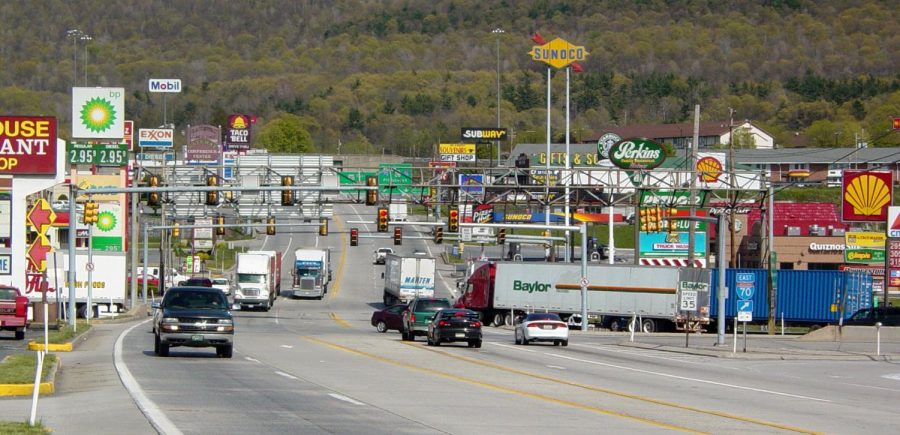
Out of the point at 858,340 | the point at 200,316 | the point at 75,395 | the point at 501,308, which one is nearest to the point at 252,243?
the point at 501,308

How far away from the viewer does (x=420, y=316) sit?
152 feet

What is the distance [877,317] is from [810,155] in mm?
115122

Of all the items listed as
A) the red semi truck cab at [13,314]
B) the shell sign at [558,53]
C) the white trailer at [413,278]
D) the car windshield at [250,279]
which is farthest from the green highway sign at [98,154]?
the red semi truck cab at [13,314]

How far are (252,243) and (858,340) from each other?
91.4 m

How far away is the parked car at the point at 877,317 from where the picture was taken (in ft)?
173

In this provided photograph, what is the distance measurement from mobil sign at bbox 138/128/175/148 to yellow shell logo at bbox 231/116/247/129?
47.8 m

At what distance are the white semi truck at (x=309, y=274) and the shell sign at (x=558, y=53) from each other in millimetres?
22349

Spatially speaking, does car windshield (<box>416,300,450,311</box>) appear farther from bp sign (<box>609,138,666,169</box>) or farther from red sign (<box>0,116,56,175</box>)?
red sign (<box>0,116,56,175</box>)

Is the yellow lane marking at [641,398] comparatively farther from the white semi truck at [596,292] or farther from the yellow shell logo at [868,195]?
the yellow shell logo at [868,195]

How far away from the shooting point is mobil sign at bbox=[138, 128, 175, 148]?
116938 millimetres

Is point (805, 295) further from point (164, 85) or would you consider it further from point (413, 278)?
point (164, 85)

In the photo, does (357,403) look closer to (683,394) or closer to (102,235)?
(683,394)

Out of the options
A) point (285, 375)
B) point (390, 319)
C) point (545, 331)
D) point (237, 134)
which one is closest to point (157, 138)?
point (237, 134)

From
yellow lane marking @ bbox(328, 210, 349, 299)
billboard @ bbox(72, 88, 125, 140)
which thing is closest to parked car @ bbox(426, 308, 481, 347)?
yellow lane marking @ bbox(328, 210, 349, 299)
